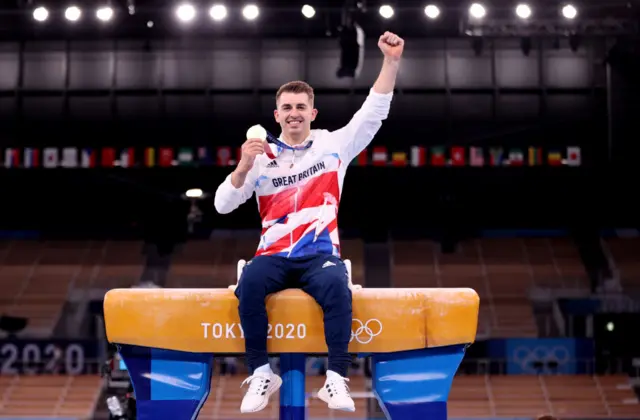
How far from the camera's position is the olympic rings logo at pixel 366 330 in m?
4.29

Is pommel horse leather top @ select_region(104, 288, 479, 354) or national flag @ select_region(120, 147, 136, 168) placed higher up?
national flag @ select_region(120, 147, 136, 168)

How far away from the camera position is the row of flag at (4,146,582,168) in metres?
19.6

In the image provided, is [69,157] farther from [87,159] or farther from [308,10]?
[308,10]

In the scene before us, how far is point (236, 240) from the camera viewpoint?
824 inches

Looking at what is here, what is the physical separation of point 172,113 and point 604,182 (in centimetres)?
992

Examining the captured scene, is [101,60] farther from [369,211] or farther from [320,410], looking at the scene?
[320,410]

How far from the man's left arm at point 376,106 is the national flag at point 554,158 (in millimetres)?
15780

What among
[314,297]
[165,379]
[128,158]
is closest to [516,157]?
[128,158]

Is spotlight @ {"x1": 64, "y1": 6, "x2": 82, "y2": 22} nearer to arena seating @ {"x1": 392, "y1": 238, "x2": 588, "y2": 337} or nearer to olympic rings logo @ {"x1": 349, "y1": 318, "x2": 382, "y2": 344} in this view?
arena seating @ {"x1": 392, "y1": 238, "x2": 588, "y2": 337}

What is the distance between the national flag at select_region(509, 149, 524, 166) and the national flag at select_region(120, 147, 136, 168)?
27.8 feet

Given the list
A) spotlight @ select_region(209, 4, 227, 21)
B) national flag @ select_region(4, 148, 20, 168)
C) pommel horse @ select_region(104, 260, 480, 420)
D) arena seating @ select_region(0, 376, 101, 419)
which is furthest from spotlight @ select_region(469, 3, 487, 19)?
pommel horse @ select_region(104, 260, 480, 420)

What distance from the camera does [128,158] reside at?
1975 centimetres

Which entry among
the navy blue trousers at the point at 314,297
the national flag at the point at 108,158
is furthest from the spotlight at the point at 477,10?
the navy blue trousers at the point at 314,297

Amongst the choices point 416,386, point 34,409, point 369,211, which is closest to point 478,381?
point 369,211
